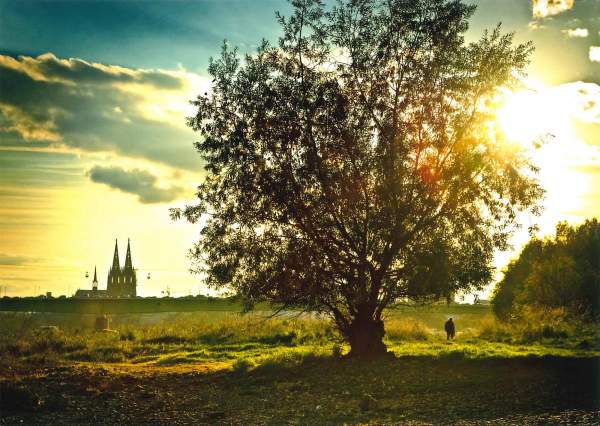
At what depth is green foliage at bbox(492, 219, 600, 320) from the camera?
153ft

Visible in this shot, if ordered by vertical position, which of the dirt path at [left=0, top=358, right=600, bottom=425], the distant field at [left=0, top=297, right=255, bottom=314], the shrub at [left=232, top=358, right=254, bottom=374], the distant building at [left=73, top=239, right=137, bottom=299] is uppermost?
the distant building at [left=73, top=239, right=137, bottom=299]

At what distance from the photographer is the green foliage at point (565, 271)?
46.7 m

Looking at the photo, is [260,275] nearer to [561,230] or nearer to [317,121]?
[317,121]

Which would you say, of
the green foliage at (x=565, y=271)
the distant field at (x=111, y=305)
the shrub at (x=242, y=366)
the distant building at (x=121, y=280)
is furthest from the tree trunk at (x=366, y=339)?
the distant building at (x=121, y=280)

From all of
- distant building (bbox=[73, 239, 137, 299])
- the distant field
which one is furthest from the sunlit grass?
distant building (bbox=[73, 239, 137, 299])

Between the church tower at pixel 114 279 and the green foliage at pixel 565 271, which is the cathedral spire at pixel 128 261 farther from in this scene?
the green foliage at pixel 565 271

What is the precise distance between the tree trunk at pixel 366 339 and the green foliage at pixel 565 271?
22.8 m

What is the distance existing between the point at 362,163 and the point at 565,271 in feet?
114

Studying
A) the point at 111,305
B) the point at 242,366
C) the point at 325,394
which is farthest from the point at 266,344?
the point at 111,305

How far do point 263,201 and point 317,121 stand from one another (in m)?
3.10

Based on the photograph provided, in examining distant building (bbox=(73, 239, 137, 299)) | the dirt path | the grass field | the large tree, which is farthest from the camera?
distant building (bbox=(73, 239, 137, 299))

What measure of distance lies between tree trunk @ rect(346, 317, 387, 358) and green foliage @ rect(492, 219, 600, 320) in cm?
2277

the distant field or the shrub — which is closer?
the shrub

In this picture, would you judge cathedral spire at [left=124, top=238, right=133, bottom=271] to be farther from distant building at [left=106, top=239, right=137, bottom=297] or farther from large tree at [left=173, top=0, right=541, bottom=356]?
large tree at [left=173, top=0, right=541, bottom=356]
